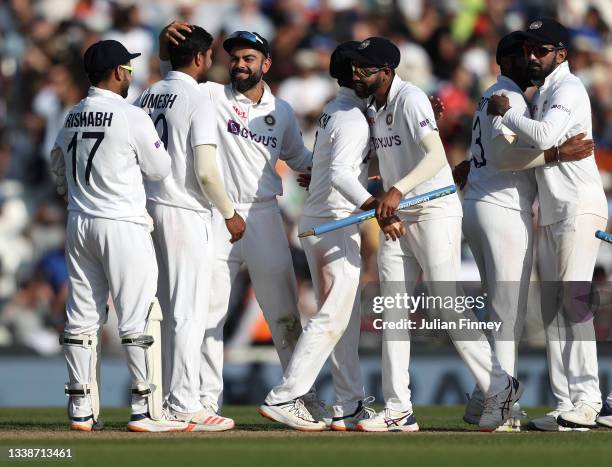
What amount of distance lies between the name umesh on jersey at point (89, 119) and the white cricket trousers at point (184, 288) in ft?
2.46

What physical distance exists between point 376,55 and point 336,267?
4.65 ft

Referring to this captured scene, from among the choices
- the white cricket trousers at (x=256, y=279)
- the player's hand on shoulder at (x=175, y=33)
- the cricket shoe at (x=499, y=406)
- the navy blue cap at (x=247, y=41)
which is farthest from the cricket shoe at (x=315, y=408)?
the player's hand on shoulder at (x=175, y=33)

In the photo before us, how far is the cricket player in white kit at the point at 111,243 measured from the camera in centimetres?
840

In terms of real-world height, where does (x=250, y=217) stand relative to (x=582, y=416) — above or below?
above

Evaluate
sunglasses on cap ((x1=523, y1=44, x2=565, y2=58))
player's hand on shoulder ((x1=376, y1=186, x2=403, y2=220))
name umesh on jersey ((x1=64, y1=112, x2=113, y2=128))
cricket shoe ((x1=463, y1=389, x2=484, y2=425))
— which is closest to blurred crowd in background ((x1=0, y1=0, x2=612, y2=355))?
cricket shoe ((x1=463, y1=389, x2=484, y2=425))

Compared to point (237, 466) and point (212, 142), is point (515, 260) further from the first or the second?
point (237, 466)

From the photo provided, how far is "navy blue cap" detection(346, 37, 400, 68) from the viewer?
28.4 ft

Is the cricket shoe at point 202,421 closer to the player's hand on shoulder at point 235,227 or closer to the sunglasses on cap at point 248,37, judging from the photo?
the player's hand on shoulder at point 235,227

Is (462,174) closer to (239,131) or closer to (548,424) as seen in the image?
(239,131)

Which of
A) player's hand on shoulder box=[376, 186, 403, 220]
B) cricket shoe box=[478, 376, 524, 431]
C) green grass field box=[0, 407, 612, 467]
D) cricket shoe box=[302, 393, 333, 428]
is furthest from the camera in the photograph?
cricket shoe box=[302, 393, 333, 428]

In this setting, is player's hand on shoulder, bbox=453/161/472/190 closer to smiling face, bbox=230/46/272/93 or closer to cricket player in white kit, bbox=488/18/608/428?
cricket player in white kit, bbox=488/18/608/428

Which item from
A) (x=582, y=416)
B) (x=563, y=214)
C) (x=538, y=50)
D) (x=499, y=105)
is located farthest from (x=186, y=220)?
(x=582, y=416)

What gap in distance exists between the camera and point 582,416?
859cm

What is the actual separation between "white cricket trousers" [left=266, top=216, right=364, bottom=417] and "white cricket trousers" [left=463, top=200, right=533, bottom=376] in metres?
0.87
